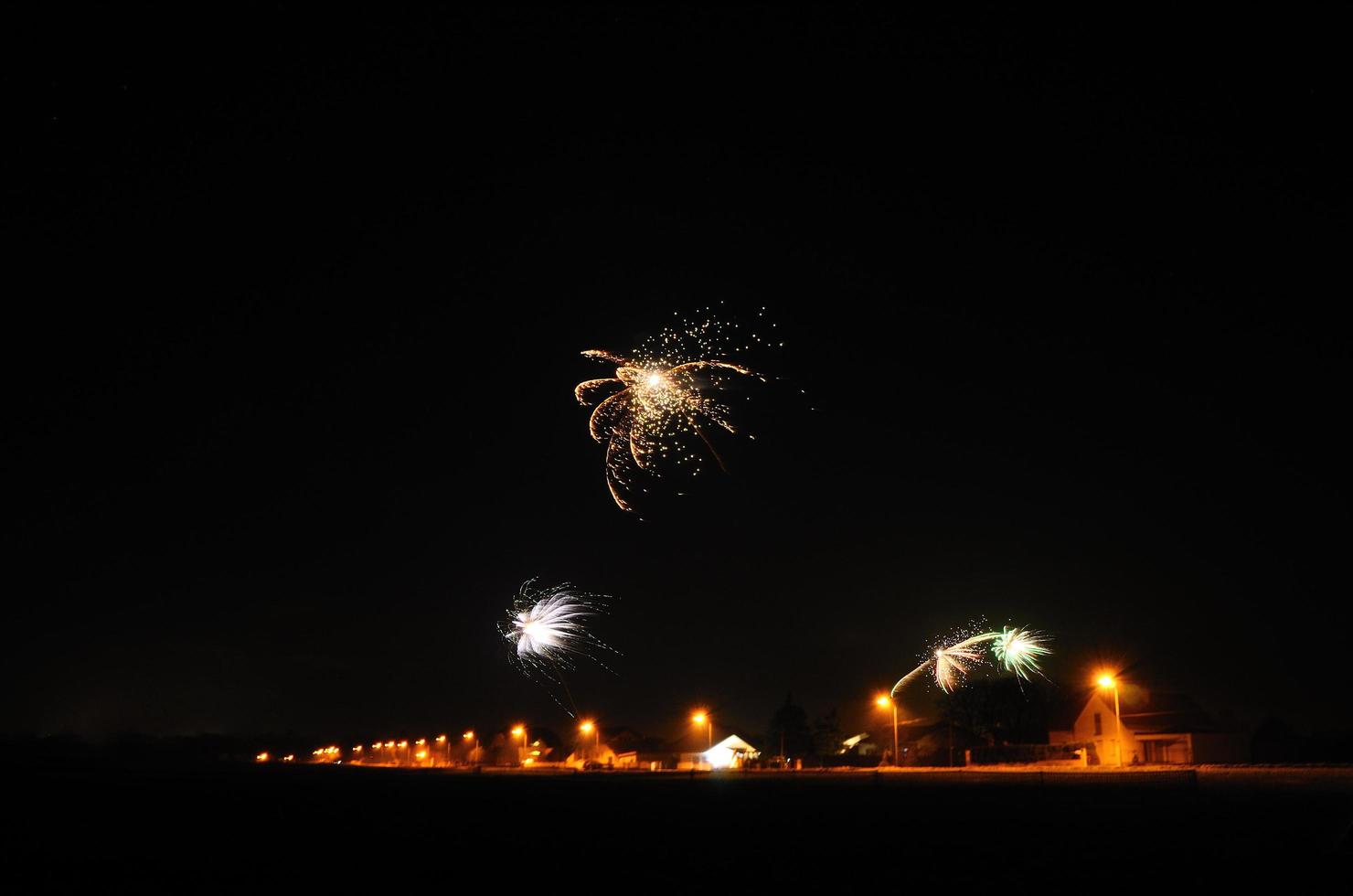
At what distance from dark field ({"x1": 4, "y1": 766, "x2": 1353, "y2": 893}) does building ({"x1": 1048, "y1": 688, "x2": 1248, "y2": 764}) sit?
2996 centimetres

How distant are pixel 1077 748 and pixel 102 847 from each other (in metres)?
57.2

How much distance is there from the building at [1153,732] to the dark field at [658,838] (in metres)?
30.0

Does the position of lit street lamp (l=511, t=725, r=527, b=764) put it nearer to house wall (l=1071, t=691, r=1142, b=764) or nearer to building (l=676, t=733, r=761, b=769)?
building (l=676, t=733, r=761, b=769)

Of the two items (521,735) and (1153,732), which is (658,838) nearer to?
(1153,732)

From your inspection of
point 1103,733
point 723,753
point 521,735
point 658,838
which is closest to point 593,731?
point 521,735

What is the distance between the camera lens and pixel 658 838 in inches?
672

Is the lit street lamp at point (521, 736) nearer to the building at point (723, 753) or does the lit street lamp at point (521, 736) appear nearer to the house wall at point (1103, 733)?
the building at point (723, 753)

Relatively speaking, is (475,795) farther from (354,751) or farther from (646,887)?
(354,751)

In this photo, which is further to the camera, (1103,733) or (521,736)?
(521,736)

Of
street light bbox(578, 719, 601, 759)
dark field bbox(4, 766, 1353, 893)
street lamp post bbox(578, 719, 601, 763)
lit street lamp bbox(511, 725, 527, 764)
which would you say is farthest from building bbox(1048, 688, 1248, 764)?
lit street lamp bbox(511, 725, 527, 764)

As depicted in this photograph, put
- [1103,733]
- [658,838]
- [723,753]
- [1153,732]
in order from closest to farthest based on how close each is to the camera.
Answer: [658,838], [1153,732], [1103,733], [723,753]

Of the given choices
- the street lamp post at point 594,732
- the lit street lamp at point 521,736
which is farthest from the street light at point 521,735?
the street lamp post at point 594,732

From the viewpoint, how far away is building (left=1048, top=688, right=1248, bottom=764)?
5816 cm

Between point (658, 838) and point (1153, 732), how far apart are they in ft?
174
